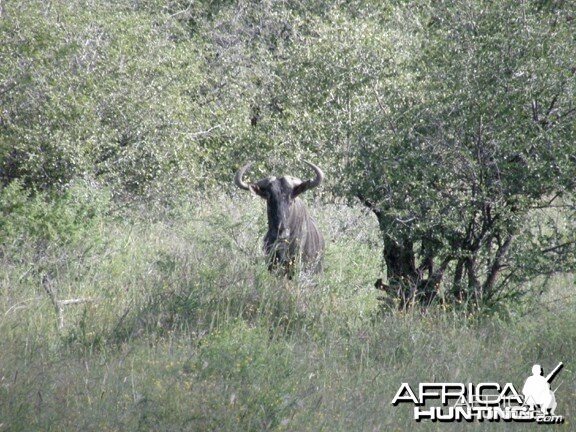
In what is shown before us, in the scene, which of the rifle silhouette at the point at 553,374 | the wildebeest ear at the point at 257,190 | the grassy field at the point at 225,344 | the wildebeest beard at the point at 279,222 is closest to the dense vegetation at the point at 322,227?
the grassy field at the point at 225,344

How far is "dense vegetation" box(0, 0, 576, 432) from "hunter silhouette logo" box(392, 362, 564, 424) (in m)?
0.20

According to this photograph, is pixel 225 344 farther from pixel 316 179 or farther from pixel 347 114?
pixel 347 114

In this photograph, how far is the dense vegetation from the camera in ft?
21.8

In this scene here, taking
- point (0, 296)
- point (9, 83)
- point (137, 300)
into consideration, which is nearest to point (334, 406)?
point (137, 300)

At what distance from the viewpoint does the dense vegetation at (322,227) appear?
6.65 meters

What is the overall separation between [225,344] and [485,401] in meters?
1.92

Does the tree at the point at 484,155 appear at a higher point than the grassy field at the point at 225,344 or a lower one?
higher

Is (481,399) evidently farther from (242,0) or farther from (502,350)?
(242,0)

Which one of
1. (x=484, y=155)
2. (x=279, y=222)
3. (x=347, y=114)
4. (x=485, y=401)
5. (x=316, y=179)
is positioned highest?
(x=347, y=114)

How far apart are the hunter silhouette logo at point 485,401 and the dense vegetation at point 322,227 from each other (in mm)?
199

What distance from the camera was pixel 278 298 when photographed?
869 centimetres

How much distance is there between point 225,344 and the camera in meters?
7.05

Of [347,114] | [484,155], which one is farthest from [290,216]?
[484,155]

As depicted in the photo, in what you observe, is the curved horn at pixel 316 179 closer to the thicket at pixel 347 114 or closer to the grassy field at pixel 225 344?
the thicket at pixel 347 114
